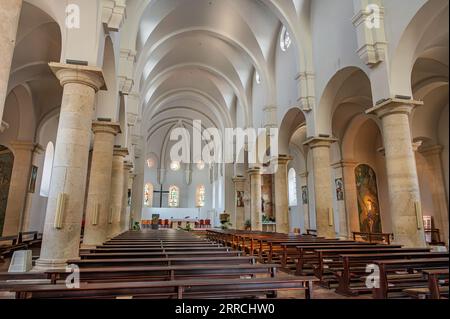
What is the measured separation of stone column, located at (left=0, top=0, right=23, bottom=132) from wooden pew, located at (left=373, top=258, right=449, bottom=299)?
5.34 m

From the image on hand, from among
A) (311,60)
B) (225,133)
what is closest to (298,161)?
(225,133)

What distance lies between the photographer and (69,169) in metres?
5.84

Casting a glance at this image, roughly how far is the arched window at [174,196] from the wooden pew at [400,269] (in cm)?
3186

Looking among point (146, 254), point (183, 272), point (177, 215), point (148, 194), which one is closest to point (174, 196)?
point (148, 194)

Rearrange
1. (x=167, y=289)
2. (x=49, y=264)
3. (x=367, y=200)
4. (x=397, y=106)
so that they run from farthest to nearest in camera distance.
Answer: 1. (x=367, y=200)
2. (x=397, y=106)
3. (x=49, y=264)
4. (x=167, y=289)

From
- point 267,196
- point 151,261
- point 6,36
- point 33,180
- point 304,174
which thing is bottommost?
point 151,261

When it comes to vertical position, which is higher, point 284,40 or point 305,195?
point 284,40

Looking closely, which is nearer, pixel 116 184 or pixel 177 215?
pixel 116 184

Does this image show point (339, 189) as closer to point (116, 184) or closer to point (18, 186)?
point (116, 184)

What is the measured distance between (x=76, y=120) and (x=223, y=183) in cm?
2007

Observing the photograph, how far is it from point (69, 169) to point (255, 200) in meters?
13.7

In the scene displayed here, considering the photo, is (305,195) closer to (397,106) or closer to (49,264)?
(397,106)

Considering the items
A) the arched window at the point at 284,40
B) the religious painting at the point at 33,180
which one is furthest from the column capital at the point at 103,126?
the arched window at the point at 284,40

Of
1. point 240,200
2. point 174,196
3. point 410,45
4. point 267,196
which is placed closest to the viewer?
point 410,45
